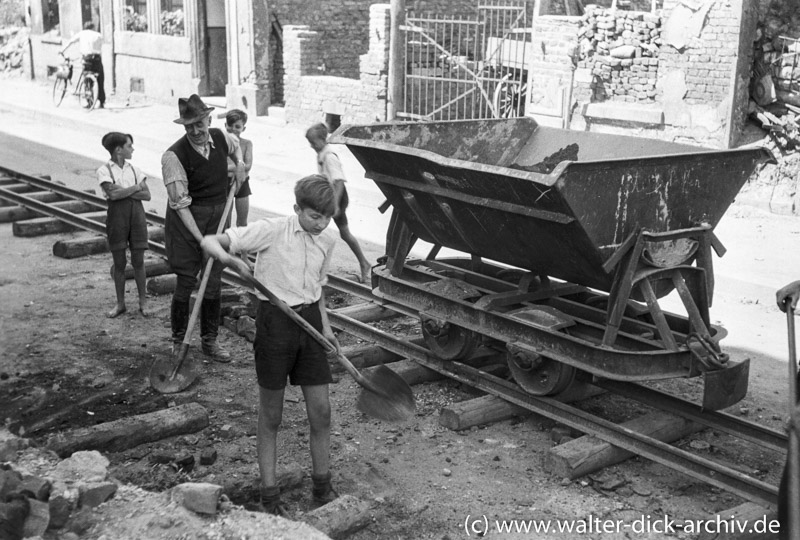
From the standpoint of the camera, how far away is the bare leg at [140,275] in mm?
7836

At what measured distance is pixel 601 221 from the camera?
571 centimetres

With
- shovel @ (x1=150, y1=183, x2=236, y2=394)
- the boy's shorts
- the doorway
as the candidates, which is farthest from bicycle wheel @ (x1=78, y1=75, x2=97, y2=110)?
the boy's shorts

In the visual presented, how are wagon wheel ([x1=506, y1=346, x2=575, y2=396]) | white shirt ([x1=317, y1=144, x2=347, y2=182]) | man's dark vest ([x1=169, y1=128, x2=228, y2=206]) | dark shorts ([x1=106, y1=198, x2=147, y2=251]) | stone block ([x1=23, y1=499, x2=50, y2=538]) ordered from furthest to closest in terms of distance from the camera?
white shirt ([x1=317, y1=144, x2=347, y2=182]), dark shorts ([x1=106, y1=198, x2=147, y2=251]), man's dark vest ([x1=169, y1=128, x2=228, y2=206]), wagon wheel ([x1=506, y1=346, x2=575, y2=396]), stone block ([x1=23, y1=499, x2=50, y2=538])

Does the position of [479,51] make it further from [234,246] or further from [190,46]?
[234,246]

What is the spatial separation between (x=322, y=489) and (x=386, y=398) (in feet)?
2.18

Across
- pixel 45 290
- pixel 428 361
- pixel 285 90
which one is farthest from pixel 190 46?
pixel 428 361

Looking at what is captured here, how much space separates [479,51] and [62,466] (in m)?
16.9

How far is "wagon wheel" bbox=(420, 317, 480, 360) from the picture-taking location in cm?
662

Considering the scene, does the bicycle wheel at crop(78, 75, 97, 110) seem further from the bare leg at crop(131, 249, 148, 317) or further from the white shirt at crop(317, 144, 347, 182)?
the white shirt at crop(317, 144, 347, 182)

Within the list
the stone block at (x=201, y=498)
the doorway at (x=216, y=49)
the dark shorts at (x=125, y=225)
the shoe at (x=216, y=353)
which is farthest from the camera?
the doorway at (x=216, y=49)

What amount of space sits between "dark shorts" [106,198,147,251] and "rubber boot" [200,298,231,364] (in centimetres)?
117

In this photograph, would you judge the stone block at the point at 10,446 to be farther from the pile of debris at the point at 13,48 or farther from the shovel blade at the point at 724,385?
the pile of debris at the point at 13,48

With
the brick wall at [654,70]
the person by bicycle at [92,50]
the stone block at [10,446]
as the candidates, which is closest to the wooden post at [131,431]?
the stone block at [10,446]

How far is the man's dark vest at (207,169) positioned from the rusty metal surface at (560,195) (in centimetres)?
85
